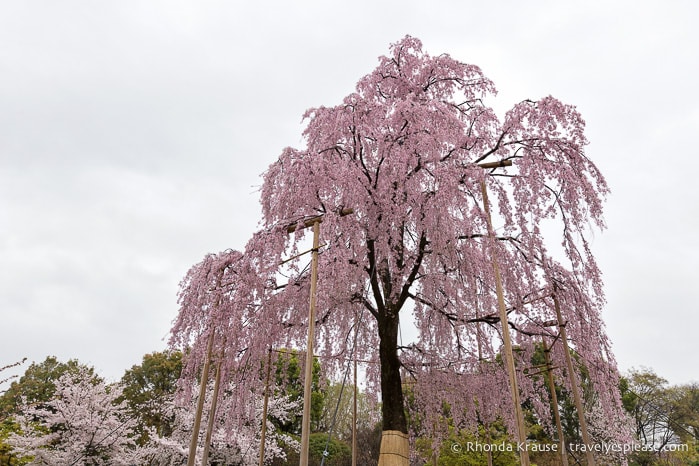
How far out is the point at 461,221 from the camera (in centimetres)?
824

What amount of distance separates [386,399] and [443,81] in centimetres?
735

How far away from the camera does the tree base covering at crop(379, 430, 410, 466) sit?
25.0 feet

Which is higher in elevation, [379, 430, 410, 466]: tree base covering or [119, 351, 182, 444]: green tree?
[119, 351, 182, 444]: green tree

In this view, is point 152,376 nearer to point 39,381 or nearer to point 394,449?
point 39,381

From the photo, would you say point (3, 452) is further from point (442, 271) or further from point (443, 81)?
point (443, 81)

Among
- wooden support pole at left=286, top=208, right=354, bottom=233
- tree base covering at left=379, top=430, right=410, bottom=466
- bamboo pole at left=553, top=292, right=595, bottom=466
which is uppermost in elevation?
wooden support pole at left=286, top=208, right=354, bottom=233

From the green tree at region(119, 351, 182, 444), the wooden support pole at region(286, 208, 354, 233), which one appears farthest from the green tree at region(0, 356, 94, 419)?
the wooden support pole at region(286, 208, 354, 233)

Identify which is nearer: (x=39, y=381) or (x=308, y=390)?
(x=308, y=390)

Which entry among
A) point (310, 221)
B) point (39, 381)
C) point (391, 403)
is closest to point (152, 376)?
point (39, 381)

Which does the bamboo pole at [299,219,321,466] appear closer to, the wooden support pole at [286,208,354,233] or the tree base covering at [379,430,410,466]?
the wooden support pole at [286,208,354,233]

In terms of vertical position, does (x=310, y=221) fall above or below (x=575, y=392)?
above

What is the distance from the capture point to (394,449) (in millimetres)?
7676

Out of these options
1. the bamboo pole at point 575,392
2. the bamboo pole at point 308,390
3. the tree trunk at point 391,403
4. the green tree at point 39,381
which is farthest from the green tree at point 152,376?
the bamboo pole at point 575,392

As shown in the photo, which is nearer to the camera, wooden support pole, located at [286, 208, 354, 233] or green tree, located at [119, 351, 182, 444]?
wooden support pole, located at [286, 208, 354, 233]
